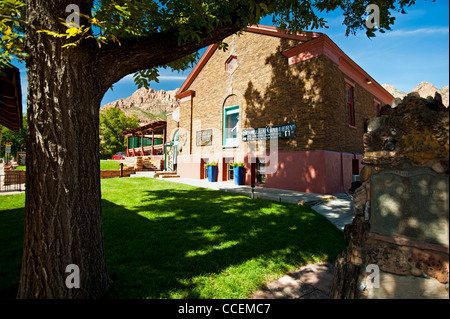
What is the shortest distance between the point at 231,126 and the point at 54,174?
458 inches

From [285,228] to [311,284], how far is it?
6.40 ft

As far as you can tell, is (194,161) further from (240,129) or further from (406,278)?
(406,278)

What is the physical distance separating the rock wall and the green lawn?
1245 millimetres

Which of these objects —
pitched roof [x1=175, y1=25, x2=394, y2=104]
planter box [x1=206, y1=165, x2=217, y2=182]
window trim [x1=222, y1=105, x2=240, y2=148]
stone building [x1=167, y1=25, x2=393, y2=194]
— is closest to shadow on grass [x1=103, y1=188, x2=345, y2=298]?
stone building [x1=167, y1=25, x2=393, y2=194]

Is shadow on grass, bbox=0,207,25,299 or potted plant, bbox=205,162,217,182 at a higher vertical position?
potted plant, bbox=205,162,217,182

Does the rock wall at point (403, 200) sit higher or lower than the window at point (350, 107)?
lower

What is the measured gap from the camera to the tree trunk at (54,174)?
6.99 ft

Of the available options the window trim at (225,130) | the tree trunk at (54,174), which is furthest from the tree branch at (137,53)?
the window trim at (225,130)

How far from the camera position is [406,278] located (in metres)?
1.89

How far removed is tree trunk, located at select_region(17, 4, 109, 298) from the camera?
213cm

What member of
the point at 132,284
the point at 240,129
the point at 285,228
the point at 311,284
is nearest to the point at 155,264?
the point at 132,284

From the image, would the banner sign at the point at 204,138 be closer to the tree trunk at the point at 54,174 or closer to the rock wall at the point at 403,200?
the tree trunk at the point at 54,174

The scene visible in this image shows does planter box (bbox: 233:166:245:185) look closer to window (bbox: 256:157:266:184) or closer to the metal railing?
window (bbox: 256:157:266:184)

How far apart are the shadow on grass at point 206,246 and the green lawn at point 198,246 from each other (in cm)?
1
